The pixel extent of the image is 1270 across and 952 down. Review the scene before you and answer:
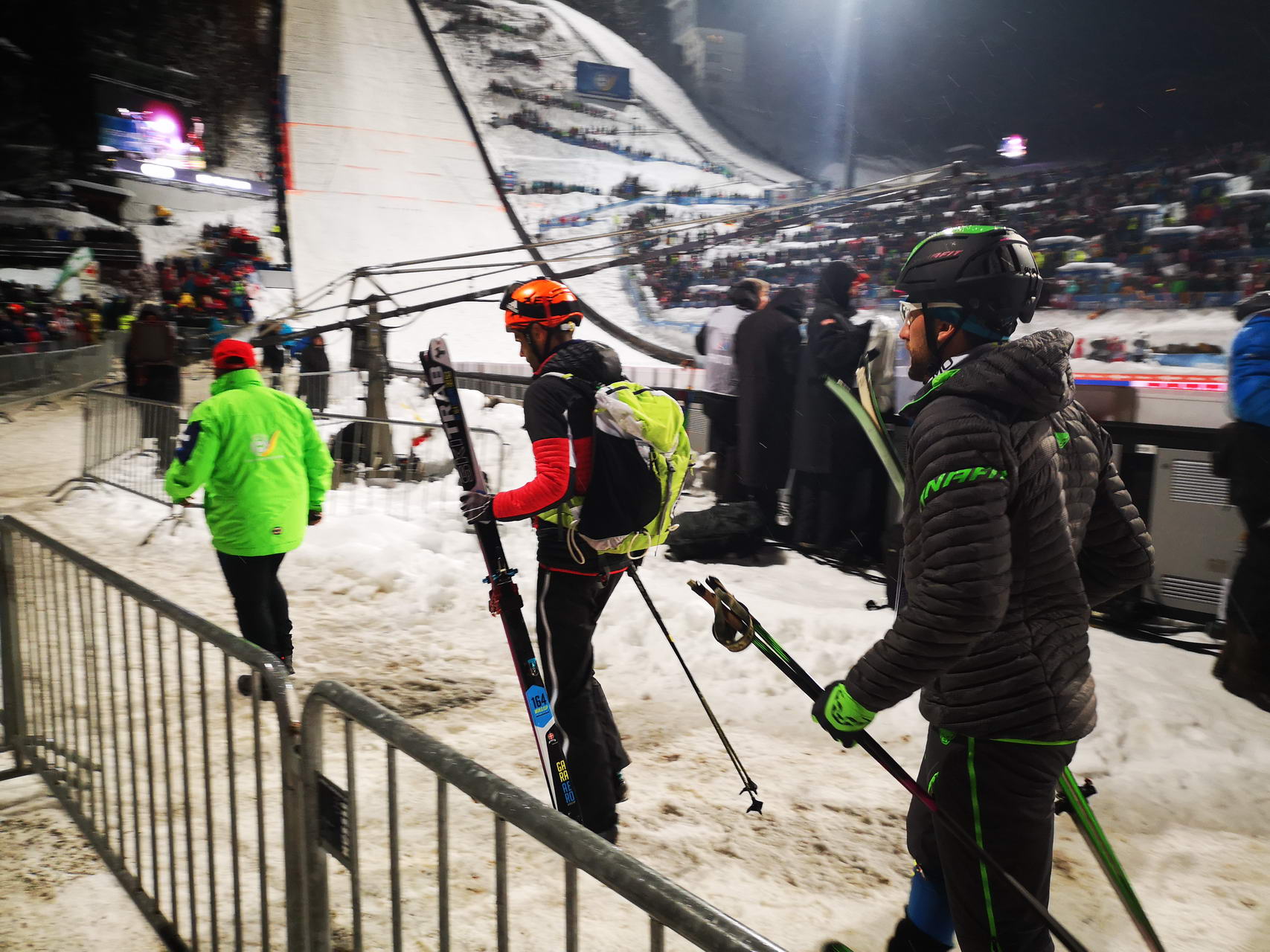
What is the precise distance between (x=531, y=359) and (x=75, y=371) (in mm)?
14771

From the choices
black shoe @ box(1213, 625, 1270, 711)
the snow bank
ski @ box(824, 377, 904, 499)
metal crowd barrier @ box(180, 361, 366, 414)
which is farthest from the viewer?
the snow bank

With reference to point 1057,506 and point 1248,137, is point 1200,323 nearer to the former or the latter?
point 1248,137

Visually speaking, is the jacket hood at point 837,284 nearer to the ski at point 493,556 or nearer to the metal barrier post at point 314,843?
the ski at point 493,556

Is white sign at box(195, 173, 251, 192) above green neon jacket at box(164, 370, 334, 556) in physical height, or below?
above

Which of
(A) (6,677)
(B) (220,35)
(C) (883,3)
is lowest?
(A) (6,677)

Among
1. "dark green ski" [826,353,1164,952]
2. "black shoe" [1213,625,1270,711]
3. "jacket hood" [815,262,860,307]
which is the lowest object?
"black shoe" [1213,625,1270,711]

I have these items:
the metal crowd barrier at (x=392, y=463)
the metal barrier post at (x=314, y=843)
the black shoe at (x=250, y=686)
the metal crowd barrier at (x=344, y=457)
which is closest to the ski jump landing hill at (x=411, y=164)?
the metal crowd barrier at (x=392, y=463)

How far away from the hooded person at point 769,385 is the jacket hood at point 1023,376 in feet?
16.0

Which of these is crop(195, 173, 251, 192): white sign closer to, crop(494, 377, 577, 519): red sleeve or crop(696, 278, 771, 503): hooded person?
crop(696, 278, 771, 503): hooded person

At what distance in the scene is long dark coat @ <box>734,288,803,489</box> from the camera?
6.41 m

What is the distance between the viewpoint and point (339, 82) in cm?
2736

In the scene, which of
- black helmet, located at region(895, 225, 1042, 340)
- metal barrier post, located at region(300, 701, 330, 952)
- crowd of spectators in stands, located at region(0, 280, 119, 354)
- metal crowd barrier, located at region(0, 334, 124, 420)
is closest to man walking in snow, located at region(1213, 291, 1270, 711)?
black helmet, located at region(895, 225, 1042, 340)

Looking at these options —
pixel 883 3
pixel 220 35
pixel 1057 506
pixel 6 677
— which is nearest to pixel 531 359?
pixel 1057 506

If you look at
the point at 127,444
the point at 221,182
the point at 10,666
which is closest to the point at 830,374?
the point at 10,666
